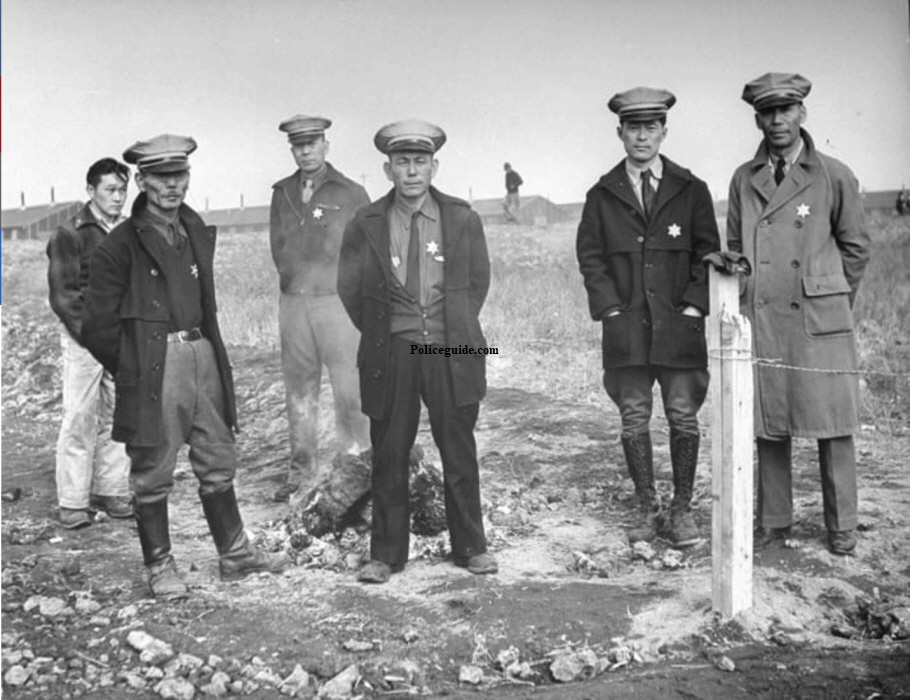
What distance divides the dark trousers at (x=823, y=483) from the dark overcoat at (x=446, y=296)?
4.98 ft

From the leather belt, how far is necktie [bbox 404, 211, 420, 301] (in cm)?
99

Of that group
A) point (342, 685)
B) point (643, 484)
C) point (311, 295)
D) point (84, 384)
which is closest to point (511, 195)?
point (311, 295)

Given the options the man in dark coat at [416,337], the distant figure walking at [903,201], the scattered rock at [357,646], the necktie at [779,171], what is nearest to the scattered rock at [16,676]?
the scattered rock at [357,646]

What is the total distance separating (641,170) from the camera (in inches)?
191

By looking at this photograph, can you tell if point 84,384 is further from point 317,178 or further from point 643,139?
point 643,139

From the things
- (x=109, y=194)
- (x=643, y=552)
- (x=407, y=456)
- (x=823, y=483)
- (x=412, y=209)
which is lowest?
Answer: (x=643, y=552)

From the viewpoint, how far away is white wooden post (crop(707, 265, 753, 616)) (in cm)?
372

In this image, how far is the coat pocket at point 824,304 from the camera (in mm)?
4555

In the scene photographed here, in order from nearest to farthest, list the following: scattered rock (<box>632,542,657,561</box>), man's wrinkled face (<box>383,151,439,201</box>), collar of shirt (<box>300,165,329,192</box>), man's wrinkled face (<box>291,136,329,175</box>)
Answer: man's wrinkled face (<box>383,151,439,201</box>), scattered rock (<box>632,542,657,561</box>), man's wrinkled face (<box>291,136,329,175</box>), collar of shirt (<box>300,165,329,192</box>)

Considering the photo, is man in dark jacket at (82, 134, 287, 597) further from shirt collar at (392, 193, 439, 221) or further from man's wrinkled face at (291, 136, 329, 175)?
man's wrinkled face at (291, 136, 329, 175)

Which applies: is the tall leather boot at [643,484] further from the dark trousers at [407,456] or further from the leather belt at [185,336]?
the leather belt at [185,336]

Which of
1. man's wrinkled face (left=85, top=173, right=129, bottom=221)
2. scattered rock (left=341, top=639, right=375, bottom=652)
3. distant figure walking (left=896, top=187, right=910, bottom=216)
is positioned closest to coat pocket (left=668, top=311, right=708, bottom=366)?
distant figure walking (left=896, top=187, right=910, bottom=216)

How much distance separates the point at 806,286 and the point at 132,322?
3.13 metres

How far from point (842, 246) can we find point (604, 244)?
3.78 ft
